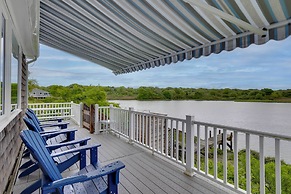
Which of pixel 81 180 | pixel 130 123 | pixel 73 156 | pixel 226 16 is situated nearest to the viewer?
pixel 81 180

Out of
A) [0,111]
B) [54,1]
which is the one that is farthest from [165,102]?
[0,111]

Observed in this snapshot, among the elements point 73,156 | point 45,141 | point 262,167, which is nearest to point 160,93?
point 45,141

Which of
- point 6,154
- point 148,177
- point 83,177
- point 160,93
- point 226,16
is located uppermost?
point 226,16

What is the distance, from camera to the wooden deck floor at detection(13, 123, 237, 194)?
310cm

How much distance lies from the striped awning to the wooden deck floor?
8.24ft

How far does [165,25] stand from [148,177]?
295 cm

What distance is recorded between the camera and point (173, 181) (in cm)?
337

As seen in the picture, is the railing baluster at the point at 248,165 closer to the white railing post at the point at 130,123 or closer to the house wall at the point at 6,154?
the house wall at the point at 6,154

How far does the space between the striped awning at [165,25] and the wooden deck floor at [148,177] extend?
2.51 meters

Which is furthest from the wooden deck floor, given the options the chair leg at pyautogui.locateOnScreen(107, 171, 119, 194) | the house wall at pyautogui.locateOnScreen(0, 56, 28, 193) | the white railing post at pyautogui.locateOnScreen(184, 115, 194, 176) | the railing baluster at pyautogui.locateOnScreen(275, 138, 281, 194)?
the chair leg at pyautogui.locateOnScreen(107, 171, 119, 194)

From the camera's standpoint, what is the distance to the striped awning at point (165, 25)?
269 cm

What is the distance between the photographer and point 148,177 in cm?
356

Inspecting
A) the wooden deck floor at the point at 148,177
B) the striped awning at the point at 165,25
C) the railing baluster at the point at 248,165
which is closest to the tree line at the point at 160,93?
the striped awning at the point at 165,25

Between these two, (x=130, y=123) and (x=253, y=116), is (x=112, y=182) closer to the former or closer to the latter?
(x=130, y=123)
